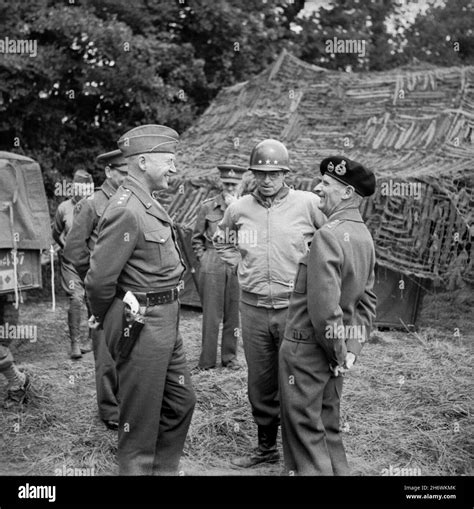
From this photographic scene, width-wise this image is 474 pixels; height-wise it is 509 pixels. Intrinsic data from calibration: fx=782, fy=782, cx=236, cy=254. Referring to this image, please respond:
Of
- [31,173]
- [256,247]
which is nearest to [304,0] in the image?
[31,173]

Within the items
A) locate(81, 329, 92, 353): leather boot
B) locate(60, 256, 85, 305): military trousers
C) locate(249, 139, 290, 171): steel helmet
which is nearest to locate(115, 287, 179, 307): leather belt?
locate(249, 139, 290, 171): steel helmet

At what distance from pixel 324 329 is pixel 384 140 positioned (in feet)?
24.4

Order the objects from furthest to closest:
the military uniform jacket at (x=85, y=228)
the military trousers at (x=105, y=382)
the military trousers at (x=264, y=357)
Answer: the military uniform jacket at (x=85, y=228)
the military trousers at (x=105, y=382)
the military trousers at (x=264, y=357)

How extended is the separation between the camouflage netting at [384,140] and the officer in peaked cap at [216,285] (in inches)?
98.4

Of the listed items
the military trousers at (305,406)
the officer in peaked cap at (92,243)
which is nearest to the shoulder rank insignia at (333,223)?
the military trousers at (305,406)

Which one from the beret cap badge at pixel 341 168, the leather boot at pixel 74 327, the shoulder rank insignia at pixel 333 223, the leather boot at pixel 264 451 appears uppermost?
the beret cap badge at pixel 341 168

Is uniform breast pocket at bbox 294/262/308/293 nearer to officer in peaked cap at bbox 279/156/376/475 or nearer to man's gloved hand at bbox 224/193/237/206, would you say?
officer in peaked cap at bbox 279/156/376/475

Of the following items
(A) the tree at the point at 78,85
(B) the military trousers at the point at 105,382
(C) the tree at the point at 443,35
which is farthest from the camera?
(C) the tree at the point at 443,35

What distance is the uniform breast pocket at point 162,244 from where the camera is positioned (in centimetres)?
450

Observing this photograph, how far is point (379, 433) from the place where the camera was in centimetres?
609

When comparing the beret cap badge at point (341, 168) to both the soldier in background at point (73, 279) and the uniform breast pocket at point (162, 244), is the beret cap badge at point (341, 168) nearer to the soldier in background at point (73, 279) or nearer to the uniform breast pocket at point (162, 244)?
the uniform breast pocket at point (162, 244)

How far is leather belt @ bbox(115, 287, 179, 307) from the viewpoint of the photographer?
14.7 ft

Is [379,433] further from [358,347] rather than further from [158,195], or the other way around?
[158,195]
